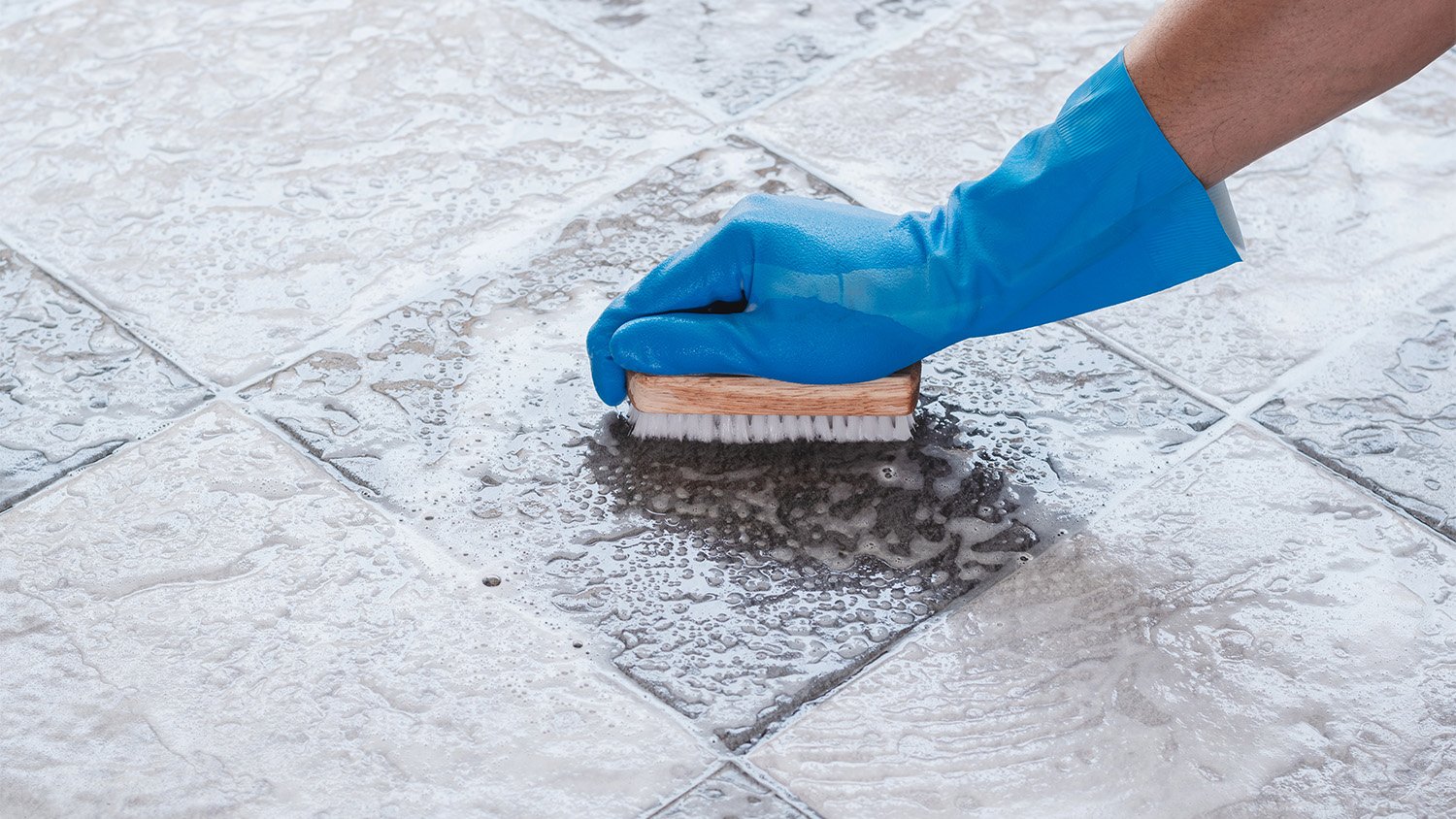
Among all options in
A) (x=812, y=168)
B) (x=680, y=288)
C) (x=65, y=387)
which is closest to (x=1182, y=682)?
(x=680, y=288)

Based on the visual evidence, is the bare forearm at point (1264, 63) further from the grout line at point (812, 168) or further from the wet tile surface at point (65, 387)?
the wet tile surface at point (65, 387)

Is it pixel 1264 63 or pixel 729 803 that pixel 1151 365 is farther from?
pixel 729 803

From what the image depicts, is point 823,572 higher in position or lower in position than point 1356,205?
lower

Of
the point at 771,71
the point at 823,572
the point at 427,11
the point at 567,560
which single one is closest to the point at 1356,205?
the point at 771,71

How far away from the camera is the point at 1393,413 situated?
1.48 m

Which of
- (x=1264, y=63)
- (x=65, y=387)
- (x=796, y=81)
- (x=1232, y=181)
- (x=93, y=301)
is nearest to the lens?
(x=1264, y=63)

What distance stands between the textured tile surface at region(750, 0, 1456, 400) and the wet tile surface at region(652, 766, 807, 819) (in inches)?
26.4

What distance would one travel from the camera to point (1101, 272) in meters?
1.34

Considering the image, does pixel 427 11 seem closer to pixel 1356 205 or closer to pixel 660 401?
pixel 660 401

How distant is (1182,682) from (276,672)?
742 millimetres

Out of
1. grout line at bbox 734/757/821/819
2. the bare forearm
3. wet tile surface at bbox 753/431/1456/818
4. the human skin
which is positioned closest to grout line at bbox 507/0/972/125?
the human skin

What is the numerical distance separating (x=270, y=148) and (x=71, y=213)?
0.77ft

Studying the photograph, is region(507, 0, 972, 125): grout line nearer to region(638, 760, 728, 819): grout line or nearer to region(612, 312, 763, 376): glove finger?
region(612, 312, 763, 376): glove finger

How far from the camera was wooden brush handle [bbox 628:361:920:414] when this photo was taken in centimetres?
138
